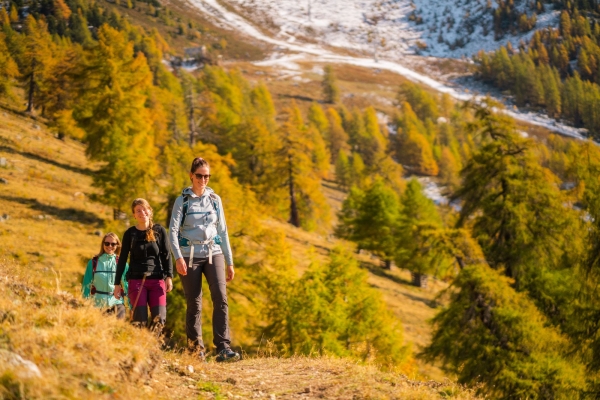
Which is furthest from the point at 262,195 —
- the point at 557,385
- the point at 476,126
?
the point at 557,385

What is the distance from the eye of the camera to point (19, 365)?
3939 millimetres

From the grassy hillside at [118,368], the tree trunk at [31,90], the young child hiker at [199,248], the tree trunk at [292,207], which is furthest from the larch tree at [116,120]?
the young child hiker at [199,248]

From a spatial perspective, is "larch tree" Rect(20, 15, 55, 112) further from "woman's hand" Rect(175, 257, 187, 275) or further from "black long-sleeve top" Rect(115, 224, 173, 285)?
"woman's hand" Rect(175, 257, 187, 275)

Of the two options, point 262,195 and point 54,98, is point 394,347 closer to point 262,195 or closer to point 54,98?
point 262,195

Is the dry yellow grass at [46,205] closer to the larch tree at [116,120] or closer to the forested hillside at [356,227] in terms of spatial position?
the forested hillside at [356,227]

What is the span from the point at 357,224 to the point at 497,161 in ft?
97.6

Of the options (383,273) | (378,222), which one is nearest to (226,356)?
(383,273)

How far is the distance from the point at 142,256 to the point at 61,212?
81.3ft

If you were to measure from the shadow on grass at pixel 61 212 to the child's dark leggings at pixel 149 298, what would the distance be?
23.8m

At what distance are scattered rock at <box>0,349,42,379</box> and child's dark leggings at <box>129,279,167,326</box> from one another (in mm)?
2877

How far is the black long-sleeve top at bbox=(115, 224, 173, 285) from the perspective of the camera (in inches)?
275

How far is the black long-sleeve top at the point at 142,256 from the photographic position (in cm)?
699


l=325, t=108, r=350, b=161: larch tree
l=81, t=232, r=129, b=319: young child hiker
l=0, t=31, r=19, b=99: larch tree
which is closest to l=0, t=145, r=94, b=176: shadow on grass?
l=0, t=31, r=19, b=99: larch tree

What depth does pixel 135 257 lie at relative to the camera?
23.0 feet
